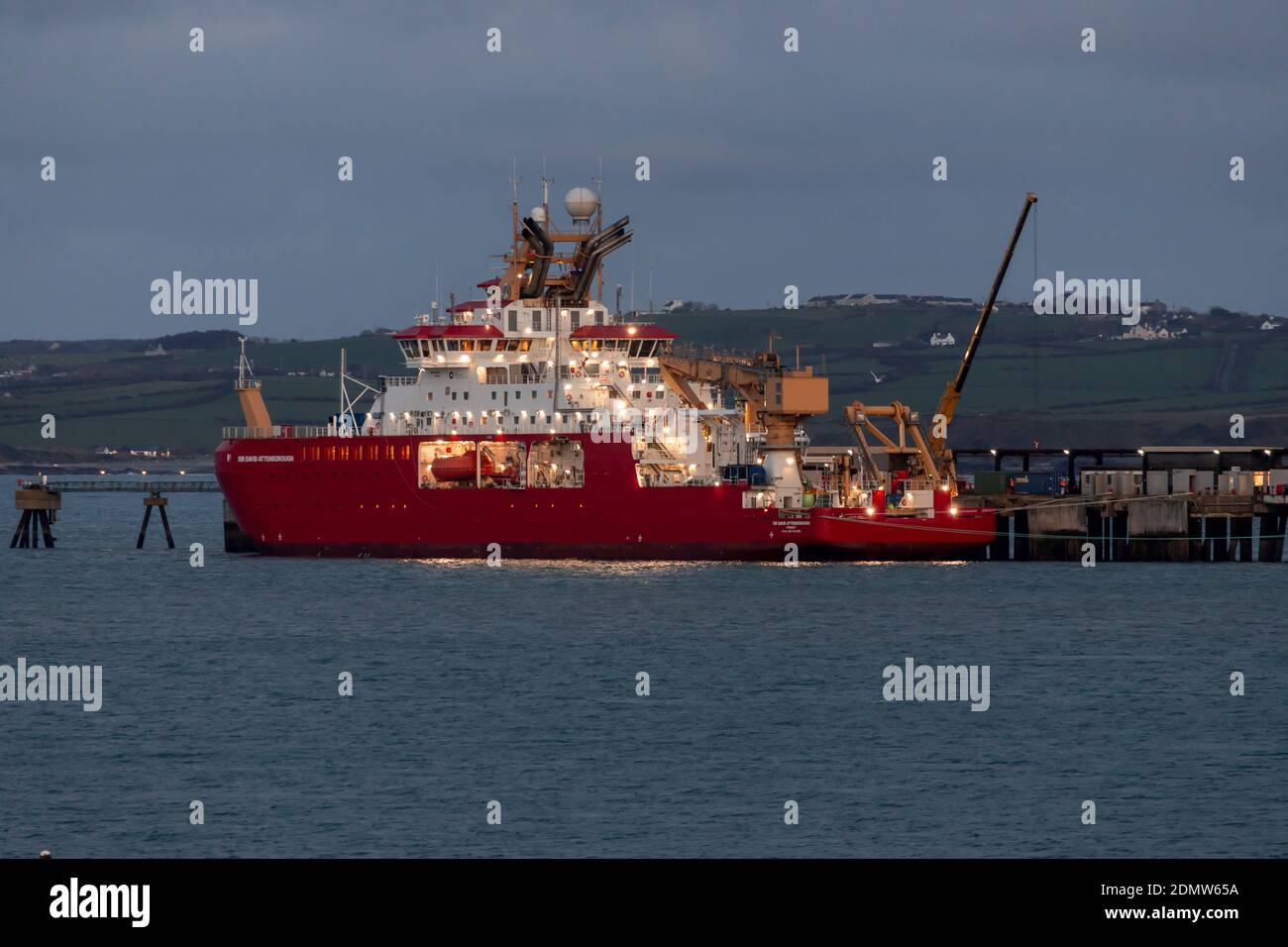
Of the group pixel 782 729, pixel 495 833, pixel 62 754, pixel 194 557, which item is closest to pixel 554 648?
pixel 782 729

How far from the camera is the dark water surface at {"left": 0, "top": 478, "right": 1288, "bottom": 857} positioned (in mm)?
32594

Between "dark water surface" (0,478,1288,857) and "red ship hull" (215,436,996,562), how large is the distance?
5.36 ft

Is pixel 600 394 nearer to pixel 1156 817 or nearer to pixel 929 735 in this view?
pixel 929 735

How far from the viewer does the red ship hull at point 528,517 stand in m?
75.3

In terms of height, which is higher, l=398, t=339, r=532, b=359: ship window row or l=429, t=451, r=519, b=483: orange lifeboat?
l=398, t=339, r=532, b=359: ship window row

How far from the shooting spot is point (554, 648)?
54.8 m

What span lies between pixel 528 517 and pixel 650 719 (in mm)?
33858

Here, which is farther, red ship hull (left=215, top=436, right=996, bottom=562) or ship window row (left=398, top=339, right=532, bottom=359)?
ship window row (left=398, top=339, right=532, bottom=359)

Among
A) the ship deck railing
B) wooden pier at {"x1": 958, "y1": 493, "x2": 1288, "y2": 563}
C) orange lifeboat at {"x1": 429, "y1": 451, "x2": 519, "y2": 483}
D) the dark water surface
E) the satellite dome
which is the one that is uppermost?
the satellite dome

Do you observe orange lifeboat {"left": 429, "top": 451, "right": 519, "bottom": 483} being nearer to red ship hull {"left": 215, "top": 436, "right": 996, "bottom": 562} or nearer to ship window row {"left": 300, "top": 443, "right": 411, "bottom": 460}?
red ship hull {"left": 215, "top": 436, "right": 996, "bottom": 562}

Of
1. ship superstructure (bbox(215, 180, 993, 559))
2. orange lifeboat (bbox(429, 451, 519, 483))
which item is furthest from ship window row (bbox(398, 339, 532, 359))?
orange lifeboat (bbox(429, 451, 519, 483))

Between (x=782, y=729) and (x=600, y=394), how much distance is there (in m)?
36.9

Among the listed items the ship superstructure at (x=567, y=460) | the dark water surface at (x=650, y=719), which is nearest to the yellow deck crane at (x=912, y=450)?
the ship superstructure at (x=567, y=460)
